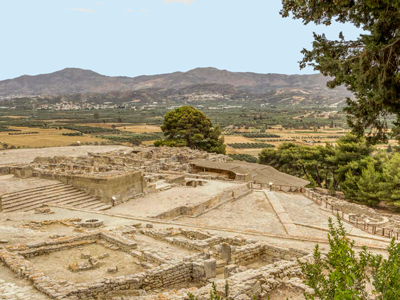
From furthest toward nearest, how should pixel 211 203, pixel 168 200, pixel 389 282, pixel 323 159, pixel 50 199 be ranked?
pixel 323 159
pixel 211 203
pixel 168 200
pixel 50 199
pixel 389 282

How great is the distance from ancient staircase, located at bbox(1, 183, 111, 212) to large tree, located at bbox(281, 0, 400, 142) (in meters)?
10.7

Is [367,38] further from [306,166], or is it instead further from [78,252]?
[306,166]

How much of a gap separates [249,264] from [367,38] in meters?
→ 6.23

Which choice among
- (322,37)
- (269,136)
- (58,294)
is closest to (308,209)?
(322,37)

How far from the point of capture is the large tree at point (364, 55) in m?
7.57

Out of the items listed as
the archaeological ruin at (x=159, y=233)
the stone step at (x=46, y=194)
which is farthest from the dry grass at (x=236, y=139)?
the stone step at (x=46, y=194)

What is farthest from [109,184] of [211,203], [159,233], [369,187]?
[369,187]

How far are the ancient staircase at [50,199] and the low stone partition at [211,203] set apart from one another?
9.45 feet

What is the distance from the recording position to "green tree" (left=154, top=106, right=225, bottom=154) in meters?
38.4

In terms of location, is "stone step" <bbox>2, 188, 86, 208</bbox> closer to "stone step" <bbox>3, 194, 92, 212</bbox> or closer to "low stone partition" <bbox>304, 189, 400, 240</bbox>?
"stone step" <bbox>3, 194, 92, 212</bbox>

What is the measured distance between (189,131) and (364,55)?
3109 centimetres

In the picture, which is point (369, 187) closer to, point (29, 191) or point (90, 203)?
point (90, 203)

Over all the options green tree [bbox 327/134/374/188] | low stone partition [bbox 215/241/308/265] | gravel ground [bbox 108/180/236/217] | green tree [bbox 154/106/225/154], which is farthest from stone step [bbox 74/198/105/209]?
green tree [bbox 154/106/225/154]

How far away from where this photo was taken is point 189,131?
3862cm
